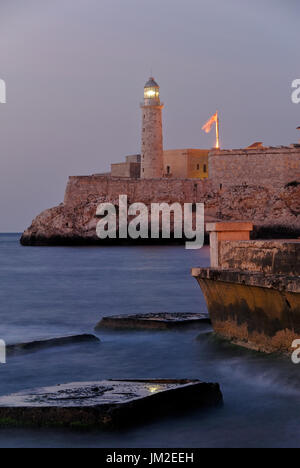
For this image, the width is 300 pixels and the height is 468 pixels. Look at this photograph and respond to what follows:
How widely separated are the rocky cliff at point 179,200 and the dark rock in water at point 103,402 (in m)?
39.7

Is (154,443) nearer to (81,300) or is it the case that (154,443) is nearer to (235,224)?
(235,224)

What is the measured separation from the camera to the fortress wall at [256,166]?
148 feet

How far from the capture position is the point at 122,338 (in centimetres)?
820

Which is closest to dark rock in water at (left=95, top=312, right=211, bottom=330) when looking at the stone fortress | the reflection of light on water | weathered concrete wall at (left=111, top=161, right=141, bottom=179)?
the reflection of light on water

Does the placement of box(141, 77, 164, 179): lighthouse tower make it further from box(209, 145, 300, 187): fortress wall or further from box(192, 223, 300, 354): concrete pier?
box(192, 223, 300, 354): concrete pier

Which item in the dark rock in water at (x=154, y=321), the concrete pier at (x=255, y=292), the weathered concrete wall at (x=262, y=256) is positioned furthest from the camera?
the dark rock in water at (x=154, y=321)

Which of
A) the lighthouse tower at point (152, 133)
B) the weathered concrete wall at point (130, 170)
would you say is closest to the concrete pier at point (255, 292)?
the lighthouse tower at point (152, 133)

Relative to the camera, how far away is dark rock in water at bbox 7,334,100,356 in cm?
734

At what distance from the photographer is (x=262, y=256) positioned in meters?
6.68

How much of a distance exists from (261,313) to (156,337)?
189 centimetres

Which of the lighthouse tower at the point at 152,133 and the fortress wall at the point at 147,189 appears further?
the lighthouse tower at the point at 152,133

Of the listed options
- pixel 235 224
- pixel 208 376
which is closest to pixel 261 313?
pixel 208 376

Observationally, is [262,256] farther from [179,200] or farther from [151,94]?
[151,94]

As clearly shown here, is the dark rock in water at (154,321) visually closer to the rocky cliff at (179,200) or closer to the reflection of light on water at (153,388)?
the reflection of light on water at (153,388)
